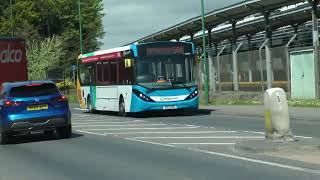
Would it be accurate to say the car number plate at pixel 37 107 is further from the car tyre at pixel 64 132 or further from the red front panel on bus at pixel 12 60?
the red front panel on bus at pixel 12 60

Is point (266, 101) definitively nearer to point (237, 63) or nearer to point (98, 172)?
point (98, 172)

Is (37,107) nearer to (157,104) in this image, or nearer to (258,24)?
(157,104)

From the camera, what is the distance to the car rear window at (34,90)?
1884cm

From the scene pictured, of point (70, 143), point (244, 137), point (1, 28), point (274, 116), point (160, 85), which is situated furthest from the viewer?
point (1, 28)

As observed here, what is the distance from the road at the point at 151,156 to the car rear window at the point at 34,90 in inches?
54.1

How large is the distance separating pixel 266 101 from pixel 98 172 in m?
4.23

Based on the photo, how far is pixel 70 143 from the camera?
18.1 meters

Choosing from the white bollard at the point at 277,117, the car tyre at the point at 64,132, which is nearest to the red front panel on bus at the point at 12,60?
the car tyre at the point at 64,132

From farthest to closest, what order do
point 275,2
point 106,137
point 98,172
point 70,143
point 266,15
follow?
point 266,15
point 275,2
point 106,137
point 70,143
point 98,172

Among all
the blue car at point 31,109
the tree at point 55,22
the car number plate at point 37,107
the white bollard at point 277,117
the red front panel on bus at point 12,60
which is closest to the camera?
the white bollard at point 277,117

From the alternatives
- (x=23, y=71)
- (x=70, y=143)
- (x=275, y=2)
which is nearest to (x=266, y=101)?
(x=70, y=143)

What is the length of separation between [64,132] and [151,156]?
6.45 metres

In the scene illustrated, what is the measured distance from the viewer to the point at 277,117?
14016 millimetres

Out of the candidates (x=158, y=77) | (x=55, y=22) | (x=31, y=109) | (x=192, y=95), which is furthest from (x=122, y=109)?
(x=55, y=22)
